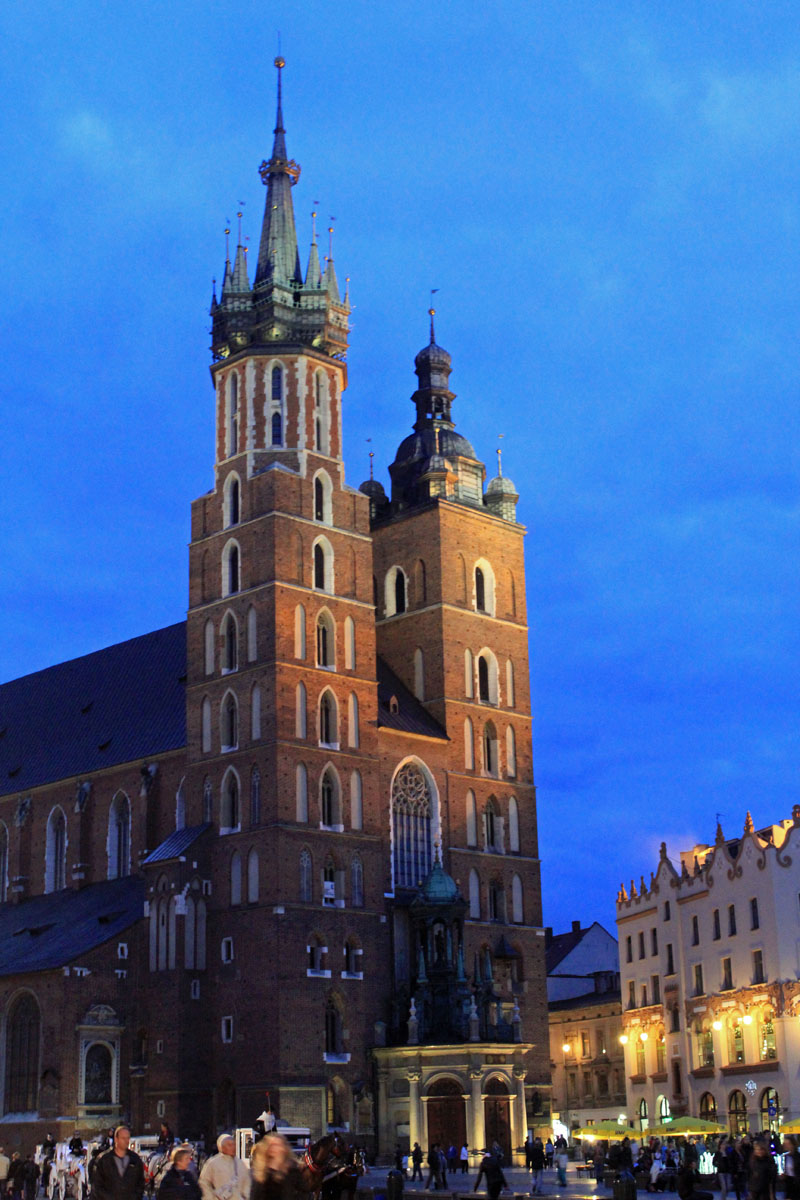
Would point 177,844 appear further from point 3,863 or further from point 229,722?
point 3,863

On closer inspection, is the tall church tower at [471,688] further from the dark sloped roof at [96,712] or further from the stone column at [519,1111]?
the dark sloped roof at [96,712]

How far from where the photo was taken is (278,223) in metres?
68.1

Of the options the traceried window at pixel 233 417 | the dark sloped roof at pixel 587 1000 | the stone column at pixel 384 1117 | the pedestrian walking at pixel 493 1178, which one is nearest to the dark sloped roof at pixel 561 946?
the dark sloped roof at pixel 587 1000

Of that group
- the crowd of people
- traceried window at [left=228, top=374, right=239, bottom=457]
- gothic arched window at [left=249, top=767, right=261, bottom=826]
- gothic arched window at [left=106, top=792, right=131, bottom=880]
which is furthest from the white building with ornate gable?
traceried window at [left=228, top=374, right=239, bottom=457]

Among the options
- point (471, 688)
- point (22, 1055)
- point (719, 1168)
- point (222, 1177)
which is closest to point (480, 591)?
point (471, 688)

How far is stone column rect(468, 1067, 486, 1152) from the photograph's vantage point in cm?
5466

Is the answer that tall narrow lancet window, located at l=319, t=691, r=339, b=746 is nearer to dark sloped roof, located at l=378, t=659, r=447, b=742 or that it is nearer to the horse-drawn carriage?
dark sloped roof, located at l=378, t=659, r=447, b=742

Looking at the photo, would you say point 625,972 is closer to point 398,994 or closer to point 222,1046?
point 398,994

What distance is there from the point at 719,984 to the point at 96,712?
30.2 metres

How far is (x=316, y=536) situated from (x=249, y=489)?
10.5 ft

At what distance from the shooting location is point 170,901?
57.9 m

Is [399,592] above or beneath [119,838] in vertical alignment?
above

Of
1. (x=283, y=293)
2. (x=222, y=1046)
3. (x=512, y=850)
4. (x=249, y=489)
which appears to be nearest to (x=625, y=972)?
(x=512, y=850)

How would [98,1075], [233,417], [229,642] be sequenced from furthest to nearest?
[233,417], [229,642], [98,1075]
